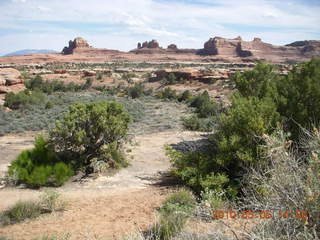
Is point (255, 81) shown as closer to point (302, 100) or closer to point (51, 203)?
point (302, 100)

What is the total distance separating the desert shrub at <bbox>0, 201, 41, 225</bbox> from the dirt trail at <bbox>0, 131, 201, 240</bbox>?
0.53ft

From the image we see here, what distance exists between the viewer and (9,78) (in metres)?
27.9

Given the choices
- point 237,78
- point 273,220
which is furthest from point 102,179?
point 237,78

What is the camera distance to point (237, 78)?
1406 cm

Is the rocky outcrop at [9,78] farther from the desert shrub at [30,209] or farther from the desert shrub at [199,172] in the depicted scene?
the desert shrub at [199,172]

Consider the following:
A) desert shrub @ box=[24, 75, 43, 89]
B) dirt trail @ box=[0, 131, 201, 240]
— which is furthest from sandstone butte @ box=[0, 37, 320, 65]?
dirt trail @ box=[0, 131, 201, 240]

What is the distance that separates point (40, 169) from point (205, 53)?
10832cm

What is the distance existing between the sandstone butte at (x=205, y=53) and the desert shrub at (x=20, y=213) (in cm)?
8928

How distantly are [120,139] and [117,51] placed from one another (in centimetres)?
11045

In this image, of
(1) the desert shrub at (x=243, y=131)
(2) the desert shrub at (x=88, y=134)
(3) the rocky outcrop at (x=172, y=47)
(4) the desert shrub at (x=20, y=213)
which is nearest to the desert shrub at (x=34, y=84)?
(2) the desert shrub at (x=88, y=134)

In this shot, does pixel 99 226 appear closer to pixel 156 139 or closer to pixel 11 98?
pixel 156 139

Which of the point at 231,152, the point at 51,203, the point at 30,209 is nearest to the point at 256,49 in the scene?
the point at 231,152

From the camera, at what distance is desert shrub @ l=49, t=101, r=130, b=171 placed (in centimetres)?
1001

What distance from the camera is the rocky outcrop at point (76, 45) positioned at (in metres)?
113
